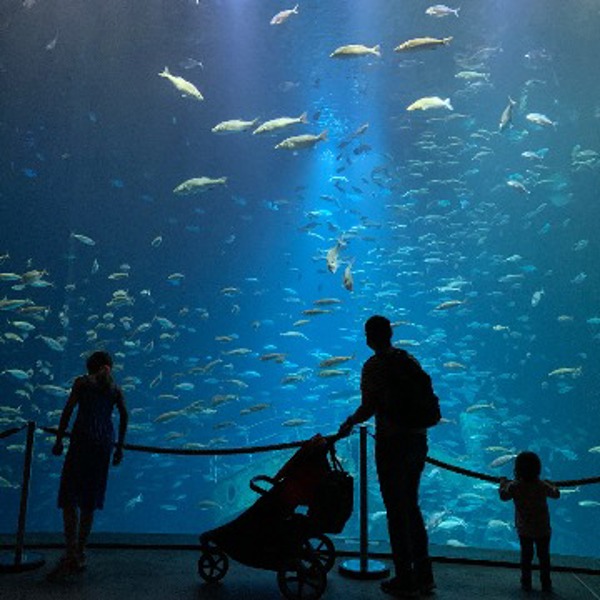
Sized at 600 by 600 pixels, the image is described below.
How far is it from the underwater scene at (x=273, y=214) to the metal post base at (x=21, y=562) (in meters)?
8.70

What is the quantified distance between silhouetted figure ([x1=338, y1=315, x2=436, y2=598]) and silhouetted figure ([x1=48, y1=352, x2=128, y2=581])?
6.19ft

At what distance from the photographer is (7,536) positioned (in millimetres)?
5539

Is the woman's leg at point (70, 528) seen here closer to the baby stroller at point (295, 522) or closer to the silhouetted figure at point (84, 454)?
the silhouetted figure at point (84, 454)

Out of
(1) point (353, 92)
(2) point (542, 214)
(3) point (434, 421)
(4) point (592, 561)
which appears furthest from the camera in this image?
(2) point (542, 214)

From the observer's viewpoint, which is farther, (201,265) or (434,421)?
(201,265)

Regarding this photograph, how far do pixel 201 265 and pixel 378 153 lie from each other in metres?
10.3

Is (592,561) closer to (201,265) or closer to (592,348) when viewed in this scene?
(201,265)

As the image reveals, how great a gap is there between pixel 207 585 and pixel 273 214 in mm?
26849

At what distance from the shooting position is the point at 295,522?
3.75m

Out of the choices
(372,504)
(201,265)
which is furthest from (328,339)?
(372,504)

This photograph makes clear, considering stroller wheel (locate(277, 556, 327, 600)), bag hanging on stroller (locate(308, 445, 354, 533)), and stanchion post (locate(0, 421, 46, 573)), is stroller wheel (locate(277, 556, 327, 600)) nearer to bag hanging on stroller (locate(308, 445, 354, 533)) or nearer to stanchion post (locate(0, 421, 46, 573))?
bag hanging on stroller (locate(308, 445, 354, 533))

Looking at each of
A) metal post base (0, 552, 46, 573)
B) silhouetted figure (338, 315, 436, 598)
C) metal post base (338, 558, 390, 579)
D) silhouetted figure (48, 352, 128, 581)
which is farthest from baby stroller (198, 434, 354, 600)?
metal post base (0, 552, 46, 573)

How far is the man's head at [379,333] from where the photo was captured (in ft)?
12.7

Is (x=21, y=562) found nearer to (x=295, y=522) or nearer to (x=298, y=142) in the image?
(x=295, y=522)
